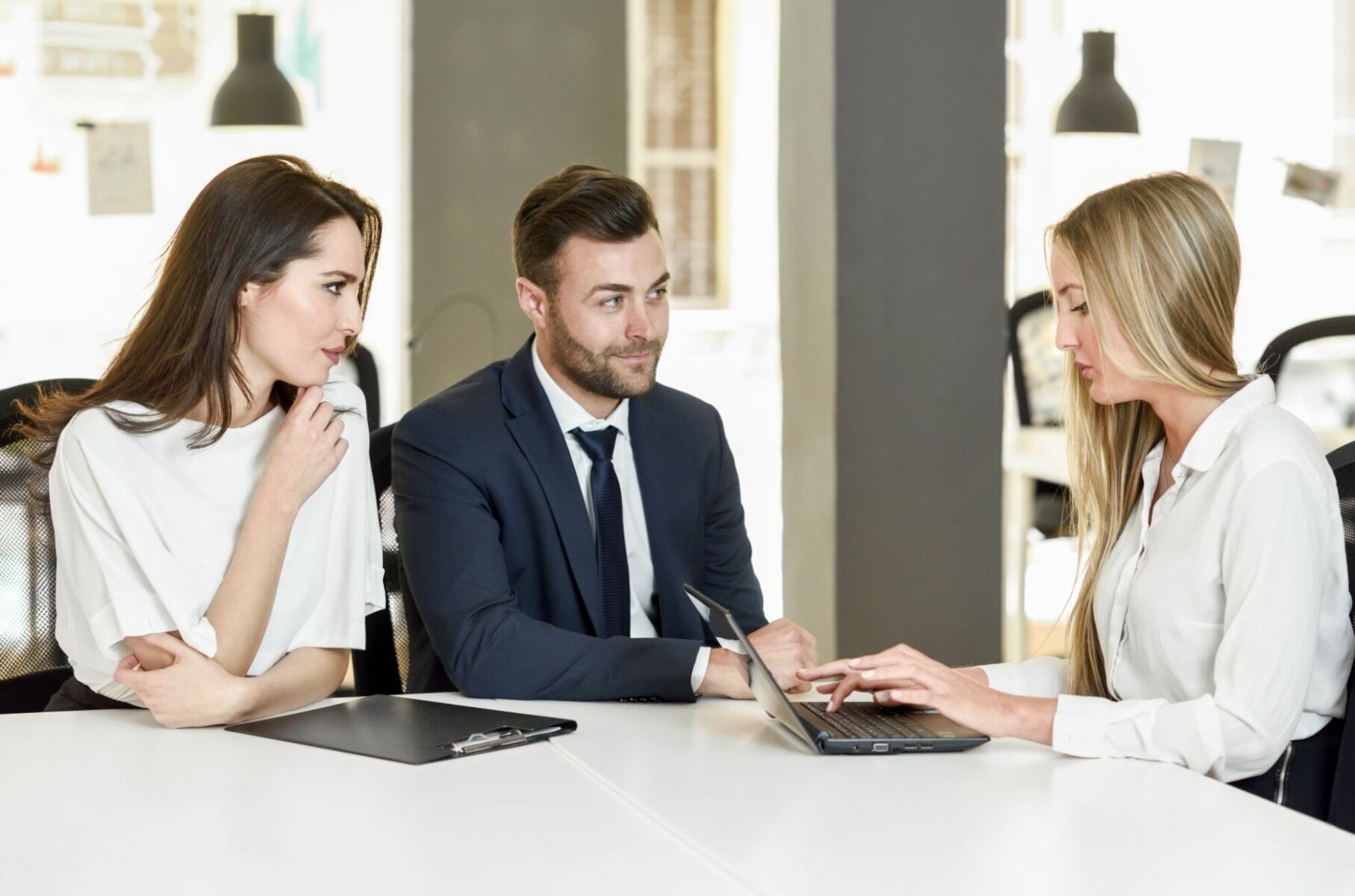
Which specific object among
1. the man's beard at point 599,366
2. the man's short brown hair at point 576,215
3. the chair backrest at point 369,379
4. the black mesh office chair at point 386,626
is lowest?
the black mesh office chair at point 386,626

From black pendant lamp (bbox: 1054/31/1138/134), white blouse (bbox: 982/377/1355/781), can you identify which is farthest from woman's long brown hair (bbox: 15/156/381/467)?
black pendant lamp (bbox: 1054/31/1138/134)

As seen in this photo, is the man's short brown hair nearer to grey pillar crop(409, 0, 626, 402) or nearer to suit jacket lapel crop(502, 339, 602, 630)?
suit jacket lapel crop(502, 339, 602, 630)

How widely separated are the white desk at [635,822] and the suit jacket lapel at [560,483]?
50 centimetres

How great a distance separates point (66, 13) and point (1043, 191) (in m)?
4.51

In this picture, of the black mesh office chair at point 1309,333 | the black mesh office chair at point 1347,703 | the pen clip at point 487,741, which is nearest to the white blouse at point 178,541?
the pen clip at point 487,741

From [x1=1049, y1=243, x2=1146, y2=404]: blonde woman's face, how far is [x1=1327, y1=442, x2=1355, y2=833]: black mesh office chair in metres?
0.23

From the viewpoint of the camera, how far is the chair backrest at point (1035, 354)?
4395mm

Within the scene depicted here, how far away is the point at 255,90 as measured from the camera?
14.4ft

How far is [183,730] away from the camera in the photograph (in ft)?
4.97

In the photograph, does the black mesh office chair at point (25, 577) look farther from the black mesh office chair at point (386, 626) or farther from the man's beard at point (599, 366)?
the man's beard at point (599, 366)

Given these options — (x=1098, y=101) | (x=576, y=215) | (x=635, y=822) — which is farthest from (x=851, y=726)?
(x=1098, y=101)

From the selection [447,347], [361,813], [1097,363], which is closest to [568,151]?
[447,347]

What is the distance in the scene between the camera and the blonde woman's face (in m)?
1.57

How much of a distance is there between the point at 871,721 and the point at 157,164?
18.0ft
